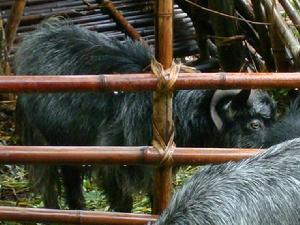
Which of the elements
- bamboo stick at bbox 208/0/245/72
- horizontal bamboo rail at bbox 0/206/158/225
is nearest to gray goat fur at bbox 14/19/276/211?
horizontal bamboo rail at bbox 0/206/158/225

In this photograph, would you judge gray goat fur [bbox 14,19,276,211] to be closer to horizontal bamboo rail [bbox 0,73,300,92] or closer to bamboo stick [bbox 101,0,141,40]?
horizontal bamboo rail [bbox 0,73,300,92]

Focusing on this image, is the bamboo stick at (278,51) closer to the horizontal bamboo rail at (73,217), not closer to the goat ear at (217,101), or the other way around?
the goat ear at (217,101)

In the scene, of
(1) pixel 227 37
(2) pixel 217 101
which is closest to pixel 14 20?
(1) pixel 227 37

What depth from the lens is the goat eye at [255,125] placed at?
491 centimetres

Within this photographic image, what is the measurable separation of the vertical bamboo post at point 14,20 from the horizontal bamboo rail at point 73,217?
9.59 ft

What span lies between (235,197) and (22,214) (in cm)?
179

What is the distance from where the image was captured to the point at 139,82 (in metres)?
3.89

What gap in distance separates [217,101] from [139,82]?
1082 millimetres

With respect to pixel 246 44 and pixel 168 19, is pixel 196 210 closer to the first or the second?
pixel 168 19

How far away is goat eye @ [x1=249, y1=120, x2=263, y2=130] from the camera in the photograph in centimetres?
491

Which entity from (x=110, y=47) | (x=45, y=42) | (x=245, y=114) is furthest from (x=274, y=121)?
(x=45, y=42)

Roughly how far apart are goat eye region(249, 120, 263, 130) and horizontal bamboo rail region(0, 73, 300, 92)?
97 cm

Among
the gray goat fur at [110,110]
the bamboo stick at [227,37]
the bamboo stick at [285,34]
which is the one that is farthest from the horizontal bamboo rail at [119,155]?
the bamboo stick at [227,37]

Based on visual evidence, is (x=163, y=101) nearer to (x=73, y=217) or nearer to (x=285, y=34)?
(x=73, y=217)
